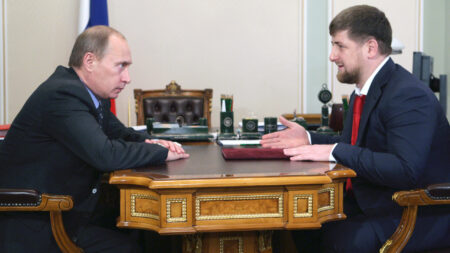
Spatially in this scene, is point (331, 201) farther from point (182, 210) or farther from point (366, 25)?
point (366, 25)

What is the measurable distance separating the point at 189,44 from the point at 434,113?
3.64 meters

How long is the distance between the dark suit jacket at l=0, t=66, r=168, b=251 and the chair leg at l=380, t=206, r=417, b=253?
827 mm

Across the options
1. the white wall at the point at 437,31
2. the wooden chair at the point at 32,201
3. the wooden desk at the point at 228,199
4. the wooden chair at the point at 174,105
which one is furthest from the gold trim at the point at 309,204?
the white wall at the point at 437,31

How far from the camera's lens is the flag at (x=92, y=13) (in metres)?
4.61

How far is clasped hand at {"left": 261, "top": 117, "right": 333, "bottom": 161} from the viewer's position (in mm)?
1767

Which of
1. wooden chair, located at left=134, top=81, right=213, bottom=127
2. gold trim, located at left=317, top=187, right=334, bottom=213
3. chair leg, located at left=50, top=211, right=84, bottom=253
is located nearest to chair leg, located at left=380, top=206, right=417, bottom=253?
gold trim, located at left=317, top=187, right=334, bottom=213

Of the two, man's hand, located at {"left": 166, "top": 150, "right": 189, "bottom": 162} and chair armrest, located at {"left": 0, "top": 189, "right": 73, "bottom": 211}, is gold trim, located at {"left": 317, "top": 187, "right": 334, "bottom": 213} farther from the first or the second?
chair armrest, located at {"left": 0, "top": 189, "right": 73, "bottom": 211}

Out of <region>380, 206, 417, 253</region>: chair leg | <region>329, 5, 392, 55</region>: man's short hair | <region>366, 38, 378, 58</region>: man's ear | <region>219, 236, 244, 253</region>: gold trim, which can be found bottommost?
<region>219, 236, 244, 253</region>: gold trim

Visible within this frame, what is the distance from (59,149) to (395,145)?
1182 millimetres

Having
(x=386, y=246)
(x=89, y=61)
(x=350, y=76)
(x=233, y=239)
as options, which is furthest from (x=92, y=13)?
(x=386, y=246)

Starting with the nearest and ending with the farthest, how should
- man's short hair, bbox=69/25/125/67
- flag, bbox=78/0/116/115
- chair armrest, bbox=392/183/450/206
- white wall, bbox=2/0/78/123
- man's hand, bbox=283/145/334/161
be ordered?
1. chair armrest, bbox=392/183/450/206
2. man's hand, bbox=283/145/334/161
3. man's short hair, bbox=69/25/125/67
4. flag, bbox=78/0/116/115
5. white wall, bbox=2/0/78/123

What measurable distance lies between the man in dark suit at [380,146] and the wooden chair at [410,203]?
2.8 inches

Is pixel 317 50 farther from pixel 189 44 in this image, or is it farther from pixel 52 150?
pixel 52 150

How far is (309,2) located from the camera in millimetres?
5164
